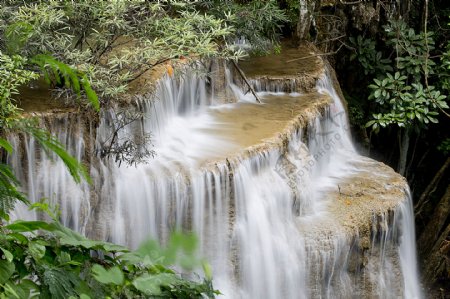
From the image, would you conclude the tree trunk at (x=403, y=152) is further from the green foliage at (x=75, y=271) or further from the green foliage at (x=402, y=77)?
the green foliage at (x=75, y=271)

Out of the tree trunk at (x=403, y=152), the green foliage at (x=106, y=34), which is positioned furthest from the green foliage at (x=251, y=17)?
the tree trunk at (x=403, y=152)

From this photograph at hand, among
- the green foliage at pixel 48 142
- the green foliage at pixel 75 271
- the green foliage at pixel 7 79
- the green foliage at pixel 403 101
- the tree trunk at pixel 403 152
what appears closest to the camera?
Result: the green foliage at pixel 75 271

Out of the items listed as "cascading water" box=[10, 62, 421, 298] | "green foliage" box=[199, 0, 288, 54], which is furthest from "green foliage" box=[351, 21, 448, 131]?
"green foliage" box=[199, 0, 288, 54]

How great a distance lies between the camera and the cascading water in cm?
648

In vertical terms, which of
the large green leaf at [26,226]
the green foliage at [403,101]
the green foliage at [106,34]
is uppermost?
the green foliage at [106,34]

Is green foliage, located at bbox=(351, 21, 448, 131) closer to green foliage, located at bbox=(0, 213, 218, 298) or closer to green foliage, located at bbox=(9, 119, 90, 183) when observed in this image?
green foliage, located at bbox=(9, 119, 90, 183)

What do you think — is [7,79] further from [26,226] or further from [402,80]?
[402,80]

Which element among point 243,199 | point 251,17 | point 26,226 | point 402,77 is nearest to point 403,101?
point 402,77

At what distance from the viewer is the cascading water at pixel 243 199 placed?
6480mm

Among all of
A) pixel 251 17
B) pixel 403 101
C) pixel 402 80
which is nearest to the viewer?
pixel 251 17

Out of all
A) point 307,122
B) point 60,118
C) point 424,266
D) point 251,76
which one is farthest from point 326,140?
point 60,118

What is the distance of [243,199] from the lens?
275 inches

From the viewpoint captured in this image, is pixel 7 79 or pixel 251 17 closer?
pixel 7 79

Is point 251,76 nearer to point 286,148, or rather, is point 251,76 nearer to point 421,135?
point 286,148
